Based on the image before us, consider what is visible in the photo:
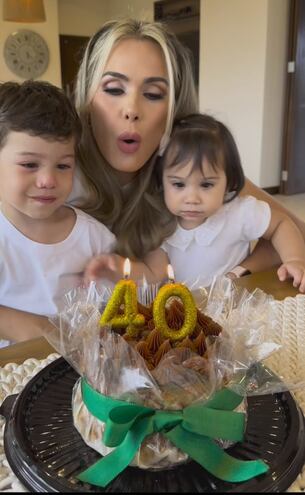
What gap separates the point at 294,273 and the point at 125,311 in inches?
28.4

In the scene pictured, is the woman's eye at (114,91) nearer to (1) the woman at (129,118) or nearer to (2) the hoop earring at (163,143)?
(1) the woman at (129,118)

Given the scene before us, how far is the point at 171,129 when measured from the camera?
56.0 inches

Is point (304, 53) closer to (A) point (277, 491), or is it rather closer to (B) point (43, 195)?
(B) point (43, 195)

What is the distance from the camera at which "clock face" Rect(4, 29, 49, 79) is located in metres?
6.32

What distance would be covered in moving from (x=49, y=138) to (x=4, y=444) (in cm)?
69

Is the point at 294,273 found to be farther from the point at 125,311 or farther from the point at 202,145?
the point at 125,311

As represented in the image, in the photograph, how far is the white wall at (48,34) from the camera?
6254 millimetres

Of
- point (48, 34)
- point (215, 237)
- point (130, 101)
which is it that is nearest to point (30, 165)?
point (130, 101)

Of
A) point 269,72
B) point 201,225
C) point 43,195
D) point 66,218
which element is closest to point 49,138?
point 43,195

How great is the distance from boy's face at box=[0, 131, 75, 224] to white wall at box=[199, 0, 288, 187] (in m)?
4.33

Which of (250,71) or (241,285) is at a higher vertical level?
(250,71)

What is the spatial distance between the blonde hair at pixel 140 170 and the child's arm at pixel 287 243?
0.31 meters

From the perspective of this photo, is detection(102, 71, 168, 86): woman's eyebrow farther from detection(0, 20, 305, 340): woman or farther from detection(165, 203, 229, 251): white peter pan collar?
detection(165, 203, 229, 251): white peter pan collar

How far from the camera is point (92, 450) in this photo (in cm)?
54
